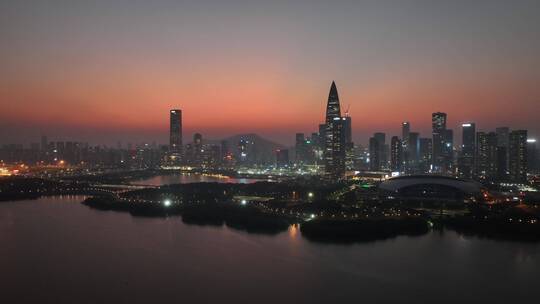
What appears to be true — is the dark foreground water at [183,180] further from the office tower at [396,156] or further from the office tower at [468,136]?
the office tower at [468,136]

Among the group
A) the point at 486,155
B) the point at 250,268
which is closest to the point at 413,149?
the point at 486,155

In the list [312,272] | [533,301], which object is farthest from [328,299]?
[533,301]

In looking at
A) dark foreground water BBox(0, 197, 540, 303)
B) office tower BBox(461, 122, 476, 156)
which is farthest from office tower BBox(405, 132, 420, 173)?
dark foreground water BBox(0, 197, 540, 303)

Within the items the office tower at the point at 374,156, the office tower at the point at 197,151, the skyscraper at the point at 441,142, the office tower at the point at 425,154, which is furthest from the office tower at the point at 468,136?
the office tower at the point at 197,151

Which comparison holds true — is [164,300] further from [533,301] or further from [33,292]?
[533,301]

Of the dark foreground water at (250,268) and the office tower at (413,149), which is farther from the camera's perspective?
the office tower at (413,149)

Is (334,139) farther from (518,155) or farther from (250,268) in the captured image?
(250,268)

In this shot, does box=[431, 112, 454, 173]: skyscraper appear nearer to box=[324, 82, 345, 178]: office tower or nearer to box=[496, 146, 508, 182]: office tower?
box=[496, 146, 508, 182]: office tower
